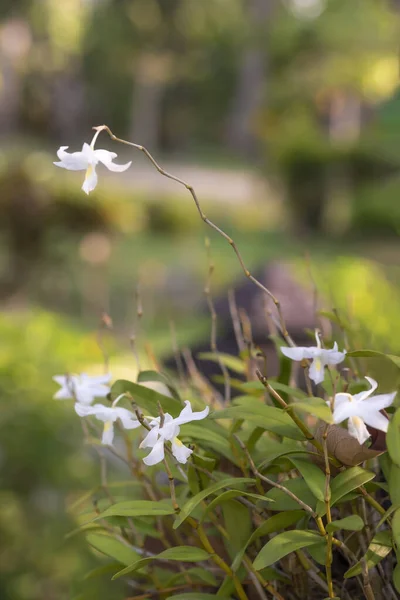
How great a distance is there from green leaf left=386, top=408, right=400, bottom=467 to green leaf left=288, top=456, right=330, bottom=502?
78mm

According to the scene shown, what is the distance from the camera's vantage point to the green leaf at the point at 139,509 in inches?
31.0

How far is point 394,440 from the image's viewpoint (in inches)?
28.1

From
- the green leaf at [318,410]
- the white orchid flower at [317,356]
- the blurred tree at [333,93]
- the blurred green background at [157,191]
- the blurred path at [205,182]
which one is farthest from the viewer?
the blurred path at [205,182]

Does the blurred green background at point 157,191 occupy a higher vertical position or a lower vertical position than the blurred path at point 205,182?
higher

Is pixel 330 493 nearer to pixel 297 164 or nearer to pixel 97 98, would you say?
pixel 297 164

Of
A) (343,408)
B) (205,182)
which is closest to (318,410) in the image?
(343,408)

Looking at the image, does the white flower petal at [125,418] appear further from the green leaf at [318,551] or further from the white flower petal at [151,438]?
the green leaf at [318,551]

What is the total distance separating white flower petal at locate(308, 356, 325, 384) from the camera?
29.6 inches

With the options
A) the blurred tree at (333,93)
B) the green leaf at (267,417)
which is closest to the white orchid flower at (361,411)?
the green leaf at (267,417)

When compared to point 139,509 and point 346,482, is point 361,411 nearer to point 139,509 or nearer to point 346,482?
point 346,482

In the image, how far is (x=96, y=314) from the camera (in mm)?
7652

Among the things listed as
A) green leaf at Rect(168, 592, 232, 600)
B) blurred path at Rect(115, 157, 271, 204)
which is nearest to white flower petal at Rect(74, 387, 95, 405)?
green leaf at Rect(168, 592, 232, 600)

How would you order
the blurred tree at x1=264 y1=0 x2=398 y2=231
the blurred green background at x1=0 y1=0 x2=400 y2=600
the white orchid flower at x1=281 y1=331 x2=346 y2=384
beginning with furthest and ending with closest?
the blurred tree at x1=264 y1=0 x2=398 y2=231 < the blurred green background at x1=0 y1=0 x2=400 y2=600 < the white orchid flower at x1=281 y1=331 x2=346 y2=384

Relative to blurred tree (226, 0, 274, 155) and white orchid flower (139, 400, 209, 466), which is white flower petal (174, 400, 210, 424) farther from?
blurred tree (226, 0, 274, 155)
